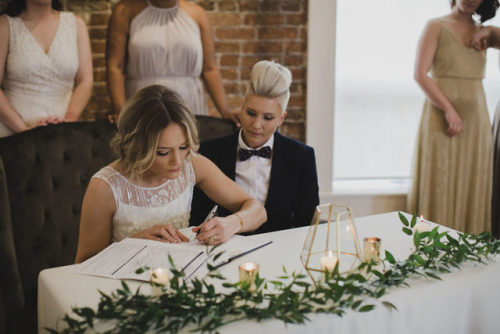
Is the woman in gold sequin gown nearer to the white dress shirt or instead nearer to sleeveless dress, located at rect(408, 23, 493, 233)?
sleeveless dress, located at rect(408, 23, 493, 233)

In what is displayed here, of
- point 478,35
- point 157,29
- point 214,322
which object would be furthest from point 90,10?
point 214,322

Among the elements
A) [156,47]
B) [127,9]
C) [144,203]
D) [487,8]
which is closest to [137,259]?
[144,203]

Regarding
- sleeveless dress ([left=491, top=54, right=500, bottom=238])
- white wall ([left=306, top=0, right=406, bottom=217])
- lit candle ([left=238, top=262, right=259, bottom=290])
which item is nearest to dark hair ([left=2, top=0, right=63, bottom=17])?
white wall ([left=306, top=0, right=406, bottom=217])

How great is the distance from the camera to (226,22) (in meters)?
3.44

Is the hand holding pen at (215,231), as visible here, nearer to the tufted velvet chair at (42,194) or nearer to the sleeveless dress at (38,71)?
the tufted velvet chair at (42,194)

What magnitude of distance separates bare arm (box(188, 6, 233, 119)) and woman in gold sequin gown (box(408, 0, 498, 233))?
4.35 ft

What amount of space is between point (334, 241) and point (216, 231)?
1.45 feet

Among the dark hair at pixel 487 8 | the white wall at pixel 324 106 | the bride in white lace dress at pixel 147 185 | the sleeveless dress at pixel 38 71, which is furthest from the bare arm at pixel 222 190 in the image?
the dark hair at pixel 487 8

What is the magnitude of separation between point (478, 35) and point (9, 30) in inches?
107

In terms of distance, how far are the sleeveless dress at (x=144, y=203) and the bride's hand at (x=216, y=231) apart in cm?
29

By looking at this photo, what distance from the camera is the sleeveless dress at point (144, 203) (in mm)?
1732

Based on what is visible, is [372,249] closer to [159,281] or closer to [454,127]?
[159,281]

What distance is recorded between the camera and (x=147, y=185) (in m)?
1.80

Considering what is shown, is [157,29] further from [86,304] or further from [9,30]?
[86,304]
